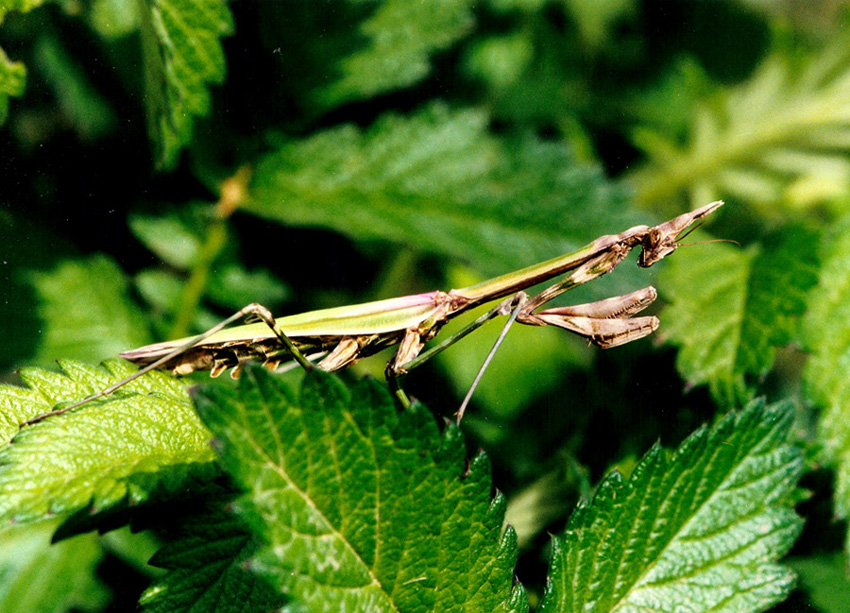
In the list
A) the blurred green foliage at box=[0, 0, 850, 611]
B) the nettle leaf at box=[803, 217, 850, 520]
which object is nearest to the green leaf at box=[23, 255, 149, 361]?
the blurred green foliage at box=[0, 0, 850, 611]

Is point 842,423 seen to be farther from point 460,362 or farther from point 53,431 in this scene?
point 53,431

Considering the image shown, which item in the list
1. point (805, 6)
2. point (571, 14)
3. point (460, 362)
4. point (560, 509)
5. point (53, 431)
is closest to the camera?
point (53, 431)

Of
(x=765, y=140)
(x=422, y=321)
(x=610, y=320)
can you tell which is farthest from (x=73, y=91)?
(x=765, y=140)

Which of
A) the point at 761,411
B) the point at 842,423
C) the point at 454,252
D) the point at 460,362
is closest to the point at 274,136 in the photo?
the point at 454,252

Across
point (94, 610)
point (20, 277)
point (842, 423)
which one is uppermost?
point (20, 277)

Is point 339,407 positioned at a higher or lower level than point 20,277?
lower

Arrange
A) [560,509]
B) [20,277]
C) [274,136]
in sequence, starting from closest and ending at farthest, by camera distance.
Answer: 1. [560,509]
2. [20,277]
3. [274,136]

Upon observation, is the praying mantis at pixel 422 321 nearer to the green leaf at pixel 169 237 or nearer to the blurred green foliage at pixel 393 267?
the blurred green foliage at pixel 393 267

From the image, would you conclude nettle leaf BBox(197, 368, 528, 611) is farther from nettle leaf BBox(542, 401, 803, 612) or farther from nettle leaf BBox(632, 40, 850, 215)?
nettle leaf BBox(632, 40, 850, 215)
